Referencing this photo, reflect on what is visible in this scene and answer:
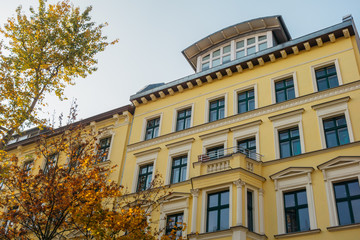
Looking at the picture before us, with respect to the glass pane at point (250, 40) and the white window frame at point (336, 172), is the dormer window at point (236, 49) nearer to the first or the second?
the glass pane at point (250, 40)

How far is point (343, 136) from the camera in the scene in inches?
749

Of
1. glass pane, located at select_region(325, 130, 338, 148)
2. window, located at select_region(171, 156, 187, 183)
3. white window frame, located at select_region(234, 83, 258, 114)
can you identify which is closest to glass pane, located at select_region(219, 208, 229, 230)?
window, located at select_region(171, 156, 187, 183)

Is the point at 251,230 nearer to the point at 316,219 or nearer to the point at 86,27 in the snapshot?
the point at 316,219

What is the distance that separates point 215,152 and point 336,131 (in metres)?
6.65

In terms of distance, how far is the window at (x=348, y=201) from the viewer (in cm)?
1639

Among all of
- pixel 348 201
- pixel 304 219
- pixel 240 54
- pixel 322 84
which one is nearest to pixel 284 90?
pixel 322 84

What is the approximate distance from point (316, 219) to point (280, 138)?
5225 mm

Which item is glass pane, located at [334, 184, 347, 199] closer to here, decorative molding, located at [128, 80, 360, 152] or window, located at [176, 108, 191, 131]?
decorative molding, located at [128, 80, 360, 152]

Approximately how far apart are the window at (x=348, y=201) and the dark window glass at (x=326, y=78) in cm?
601

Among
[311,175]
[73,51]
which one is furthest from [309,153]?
[73,51]

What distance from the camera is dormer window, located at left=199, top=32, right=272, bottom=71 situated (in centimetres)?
2684

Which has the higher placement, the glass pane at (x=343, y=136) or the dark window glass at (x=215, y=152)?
the dark window glass at (x=215, y=152)

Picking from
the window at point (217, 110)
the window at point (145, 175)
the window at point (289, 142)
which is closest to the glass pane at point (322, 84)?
the window at point (289, 142)

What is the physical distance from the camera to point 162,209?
2148 centimetres
